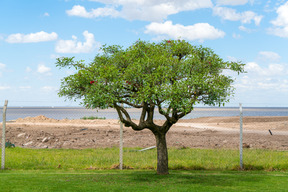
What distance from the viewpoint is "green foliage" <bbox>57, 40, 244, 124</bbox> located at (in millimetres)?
8672

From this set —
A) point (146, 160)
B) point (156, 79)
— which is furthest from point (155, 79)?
point (146, 160)

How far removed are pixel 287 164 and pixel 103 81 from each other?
7.70 meters

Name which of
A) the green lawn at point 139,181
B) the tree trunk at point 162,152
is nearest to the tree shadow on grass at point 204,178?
the green lawn at point 139,181

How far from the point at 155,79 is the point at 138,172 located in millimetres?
4304

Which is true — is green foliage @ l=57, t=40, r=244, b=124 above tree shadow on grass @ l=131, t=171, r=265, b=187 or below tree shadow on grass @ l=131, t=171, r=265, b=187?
above

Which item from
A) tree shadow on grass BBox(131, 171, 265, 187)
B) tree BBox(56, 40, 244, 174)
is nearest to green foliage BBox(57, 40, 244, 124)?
tree BBox(56, 40, 244, 174)

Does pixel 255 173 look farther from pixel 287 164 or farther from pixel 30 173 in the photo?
pixel 30 173

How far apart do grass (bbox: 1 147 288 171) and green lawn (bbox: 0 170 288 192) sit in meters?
0.62

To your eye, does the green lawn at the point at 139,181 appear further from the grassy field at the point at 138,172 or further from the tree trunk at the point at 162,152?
the tree trunk at the point at 162,152

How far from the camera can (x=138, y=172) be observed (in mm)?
11773

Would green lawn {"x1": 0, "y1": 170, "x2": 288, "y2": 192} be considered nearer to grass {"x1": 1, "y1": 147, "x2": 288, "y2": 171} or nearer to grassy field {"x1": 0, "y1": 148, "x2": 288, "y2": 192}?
grassy field {"x1": 0, "y1": 148, "x2": 288, "y2": 192}

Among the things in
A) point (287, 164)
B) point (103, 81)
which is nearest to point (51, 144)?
point (103, 81)

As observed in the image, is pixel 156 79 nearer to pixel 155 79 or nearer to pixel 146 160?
pixel 155 79

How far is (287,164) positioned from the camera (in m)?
12.5
